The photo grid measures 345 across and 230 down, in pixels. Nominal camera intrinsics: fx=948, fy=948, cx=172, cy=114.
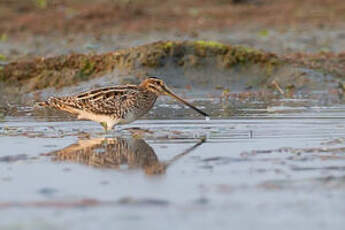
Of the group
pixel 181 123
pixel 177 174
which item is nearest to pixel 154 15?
pixel 181 123

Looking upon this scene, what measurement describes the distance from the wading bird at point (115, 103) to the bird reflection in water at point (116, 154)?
620 millimetres

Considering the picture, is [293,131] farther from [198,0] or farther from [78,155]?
[198,0]

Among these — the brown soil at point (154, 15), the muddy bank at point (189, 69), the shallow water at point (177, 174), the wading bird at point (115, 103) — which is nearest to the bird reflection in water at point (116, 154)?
the shallow water at point (177, 174)

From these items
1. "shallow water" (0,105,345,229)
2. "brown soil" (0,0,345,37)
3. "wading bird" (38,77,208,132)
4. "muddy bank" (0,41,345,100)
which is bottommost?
"shallow water" (0,105,345,229)

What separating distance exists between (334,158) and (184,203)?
2.35 m

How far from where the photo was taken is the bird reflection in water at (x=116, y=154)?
9023 mm

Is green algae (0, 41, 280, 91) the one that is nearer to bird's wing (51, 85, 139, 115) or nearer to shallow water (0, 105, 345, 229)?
shallow water (0, 105, 345, 229)

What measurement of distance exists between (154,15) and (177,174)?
14.5 meters

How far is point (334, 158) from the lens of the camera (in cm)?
925

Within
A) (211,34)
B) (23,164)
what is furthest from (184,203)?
(211,34)

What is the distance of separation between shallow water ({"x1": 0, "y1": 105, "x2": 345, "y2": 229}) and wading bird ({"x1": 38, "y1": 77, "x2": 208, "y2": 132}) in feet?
0.65

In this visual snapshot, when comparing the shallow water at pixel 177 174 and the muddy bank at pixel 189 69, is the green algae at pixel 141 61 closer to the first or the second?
the muddy bank at pixel 189 69

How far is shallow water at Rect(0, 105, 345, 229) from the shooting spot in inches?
279

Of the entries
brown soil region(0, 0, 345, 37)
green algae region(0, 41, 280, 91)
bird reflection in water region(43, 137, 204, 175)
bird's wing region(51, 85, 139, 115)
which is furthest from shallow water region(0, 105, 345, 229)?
brown soil region(0, 0, 345, 37)
